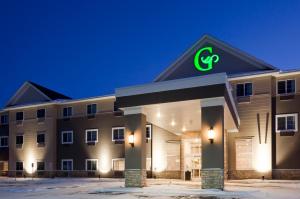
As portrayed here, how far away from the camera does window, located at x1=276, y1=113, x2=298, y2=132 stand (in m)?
31.2

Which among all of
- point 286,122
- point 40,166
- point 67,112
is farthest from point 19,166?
point 286,122

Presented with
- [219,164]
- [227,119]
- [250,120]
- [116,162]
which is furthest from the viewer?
[116,162]

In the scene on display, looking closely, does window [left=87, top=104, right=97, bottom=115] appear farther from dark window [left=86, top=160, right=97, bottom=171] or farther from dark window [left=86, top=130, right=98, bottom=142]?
dark window [left=86, top=160, right=97, bottom=171]

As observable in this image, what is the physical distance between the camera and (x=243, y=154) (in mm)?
32750

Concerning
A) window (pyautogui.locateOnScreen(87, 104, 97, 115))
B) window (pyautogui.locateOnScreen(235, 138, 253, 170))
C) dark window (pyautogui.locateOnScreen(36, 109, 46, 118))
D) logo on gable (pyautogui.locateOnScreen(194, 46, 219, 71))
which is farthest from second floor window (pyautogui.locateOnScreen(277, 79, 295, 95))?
dark window (pyautogui.locateOnScreen(36, 109, 46, 118))

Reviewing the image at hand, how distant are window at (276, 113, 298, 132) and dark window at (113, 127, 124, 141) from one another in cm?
1610

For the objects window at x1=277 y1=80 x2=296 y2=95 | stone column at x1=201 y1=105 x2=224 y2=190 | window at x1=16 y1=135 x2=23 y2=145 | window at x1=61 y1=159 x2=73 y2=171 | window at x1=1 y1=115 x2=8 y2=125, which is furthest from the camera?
window at x1=1 y1=115 x2=8 y2=125

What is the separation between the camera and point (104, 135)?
4178cm

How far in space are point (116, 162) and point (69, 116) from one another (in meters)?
8.33

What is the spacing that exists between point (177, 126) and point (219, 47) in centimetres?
895

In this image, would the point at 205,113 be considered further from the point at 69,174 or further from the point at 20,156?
the point at 20,156

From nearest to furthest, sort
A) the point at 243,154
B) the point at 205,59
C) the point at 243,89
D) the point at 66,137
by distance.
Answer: the point at 243,154 → the point at 243,89 → the point at 205,59 → the point at 66,137

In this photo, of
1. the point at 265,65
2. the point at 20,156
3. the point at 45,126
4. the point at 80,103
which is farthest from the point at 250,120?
the point at 20,156

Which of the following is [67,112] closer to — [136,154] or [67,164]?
[67,164]
